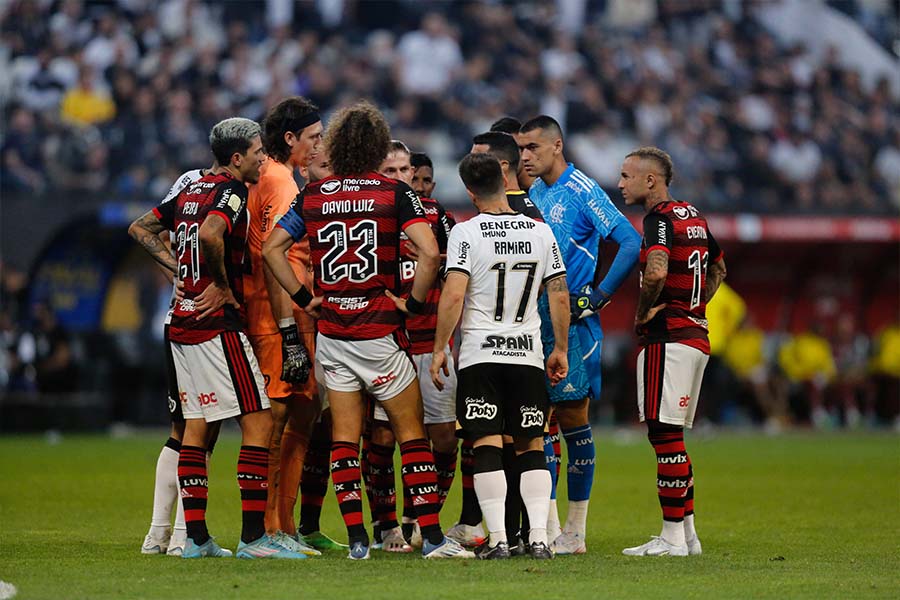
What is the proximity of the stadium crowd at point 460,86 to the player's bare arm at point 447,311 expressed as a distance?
1398 cm

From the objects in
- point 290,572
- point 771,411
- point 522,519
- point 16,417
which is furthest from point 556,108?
point 290,572

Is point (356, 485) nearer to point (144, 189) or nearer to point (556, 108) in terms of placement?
point (144, 189)

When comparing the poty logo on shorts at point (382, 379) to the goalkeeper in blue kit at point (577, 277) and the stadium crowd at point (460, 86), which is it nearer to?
the goalkeeper in blue kit at point (577, 277)

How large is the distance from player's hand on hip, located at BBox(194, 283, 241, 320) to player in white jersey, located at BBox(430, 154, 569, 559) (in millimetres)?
1294

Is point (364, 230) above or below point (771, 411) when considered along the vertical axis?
above

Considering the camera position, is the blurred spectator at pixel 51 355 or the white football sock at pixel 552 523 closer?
the white football sock at pixel 552 523

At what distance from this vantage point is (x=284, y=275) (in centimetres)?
806

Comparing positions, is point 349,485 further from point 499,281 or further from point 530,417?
point 499,281

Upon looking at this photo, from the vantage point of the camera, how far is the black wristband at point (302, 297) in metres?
8.08

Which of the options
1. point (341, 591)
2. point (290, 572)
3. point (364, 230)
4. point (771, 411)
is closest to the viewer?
point (341, 591)

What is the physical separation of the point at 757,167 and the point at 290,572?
65.0ft

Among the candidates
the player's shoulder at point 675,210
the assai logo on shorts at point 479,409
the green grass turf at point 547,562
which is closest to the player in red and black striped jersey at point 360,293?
the assai logo on shorts at point 479,409

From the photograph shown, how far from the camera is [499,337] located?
807cm

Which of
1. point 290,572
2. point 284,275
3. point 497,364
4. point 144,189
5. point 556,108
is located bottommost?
point 290,572
